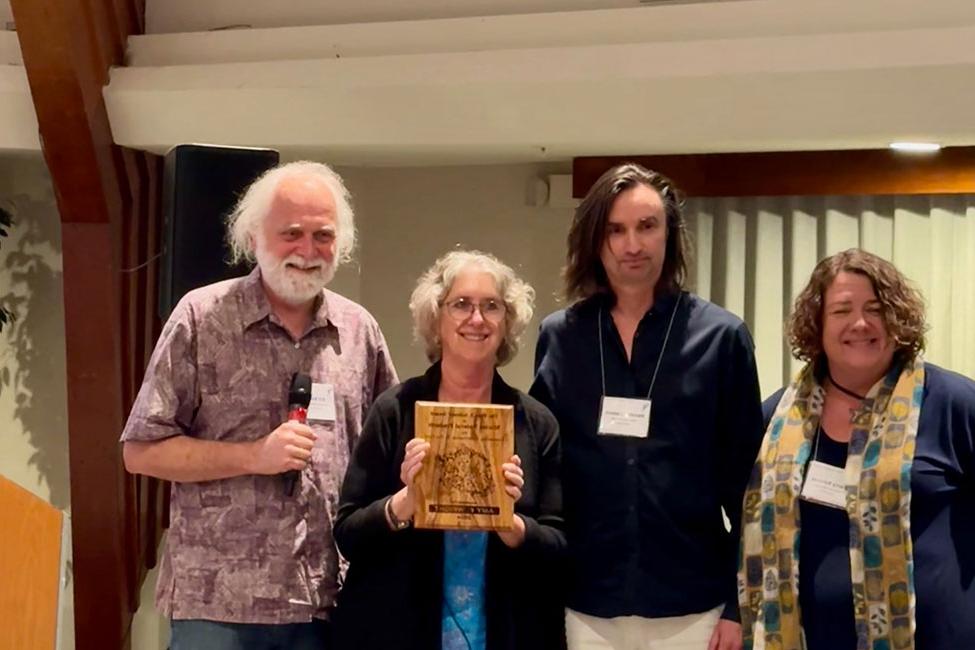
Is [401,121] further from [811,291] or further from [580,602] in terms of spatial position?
[580,602]

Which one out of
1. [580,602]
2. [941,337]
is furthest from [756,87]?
[580,602]

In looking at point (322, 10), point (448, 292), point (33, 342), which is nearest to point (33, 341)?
point (33, 342)

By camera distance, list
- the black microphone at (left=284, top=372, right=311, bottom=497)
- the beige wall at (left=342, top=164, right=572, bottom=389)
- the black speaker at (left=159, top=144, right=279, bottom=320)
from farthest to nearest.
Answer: the beige wall at (left=342, top=164, right=572, bottom=389) → the black speaker at (left=159, top=144, right=279, bottom=320) → the black microphone at (left=284, top=372, right=311, bottom=497)

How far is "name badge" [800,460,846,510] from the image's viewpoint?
2123mm

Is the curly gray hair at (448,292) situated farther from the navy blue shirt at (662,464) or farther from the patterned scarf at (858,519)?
the patterned scarf at (858,519)

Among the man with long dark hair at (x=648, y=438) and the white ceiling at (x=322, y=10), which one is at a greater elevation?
the white ceiling at (x=322, y=10)

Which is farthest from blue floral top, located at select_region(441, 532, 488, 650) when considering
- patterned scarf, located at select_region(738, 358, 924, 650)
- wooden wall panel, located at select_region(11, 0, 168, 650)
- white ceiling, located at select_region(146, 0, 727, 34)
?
wooden wall panel, located at select_region(11, 0, 168, 650)

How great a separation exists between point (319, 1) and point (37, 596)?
245 centimetres

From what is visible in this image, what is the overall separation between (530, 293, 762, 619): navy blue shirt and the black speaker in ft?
3.90

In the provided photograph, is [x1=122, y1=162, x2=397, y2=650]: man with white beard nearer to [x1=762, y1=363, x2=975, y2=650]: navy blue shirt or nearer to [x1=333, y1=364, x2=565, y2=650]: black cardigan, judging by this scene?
[x1=333, y1=364, x2=565, y2=650]: black cardigan

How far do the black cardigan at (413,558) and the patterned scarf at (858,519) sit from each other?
1.46 feet

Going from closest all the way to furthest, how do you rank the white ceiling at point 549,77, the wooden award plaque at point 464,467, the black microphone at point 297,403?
the wooden award plaque at point 464,467 < the black microphone at point 297,403 < the white ceiling at point 549,77

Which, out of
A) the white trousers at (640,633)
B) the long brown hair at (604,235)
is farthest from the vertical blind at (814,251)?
the white trousers at (640,633)

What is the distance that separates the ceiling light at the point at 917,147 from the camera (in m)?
3.43
